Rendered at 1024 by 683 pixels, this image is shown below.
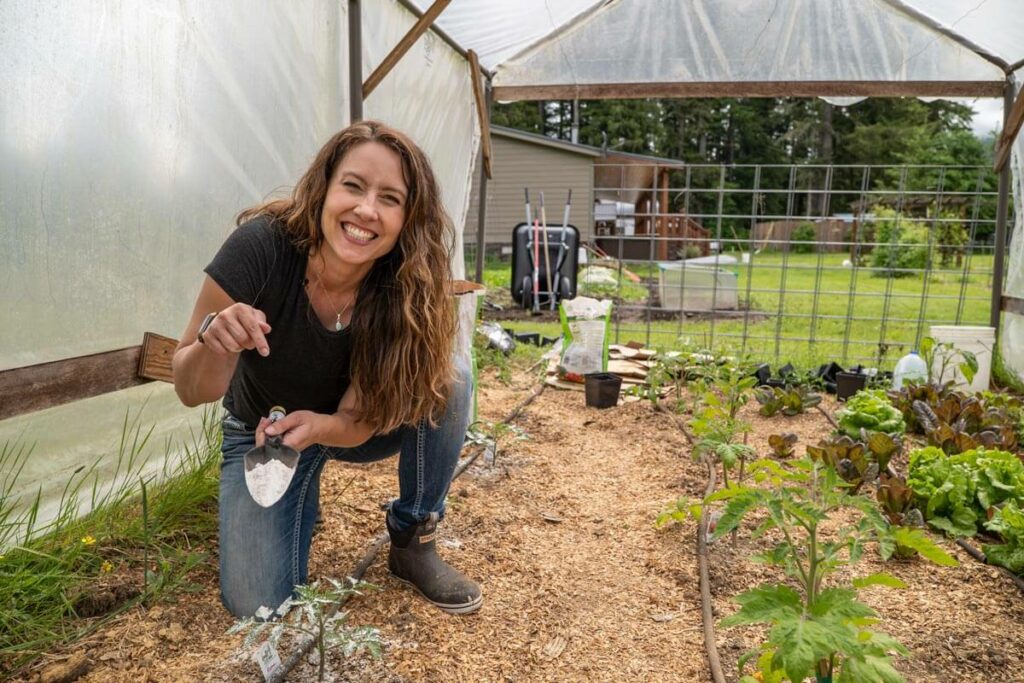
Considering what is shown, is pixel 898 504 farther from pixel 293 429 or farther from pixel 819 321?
pixel 819 321

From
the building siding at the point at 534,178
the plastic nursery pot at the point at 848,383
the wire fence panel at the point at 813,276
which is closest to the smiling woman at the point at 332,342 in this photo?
the wire fence panel at the point at 813,276

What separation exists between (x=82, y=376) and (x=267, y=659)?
89cm

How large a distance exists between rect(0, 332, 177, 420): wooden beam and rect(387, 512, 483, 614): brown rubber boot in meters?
0.81

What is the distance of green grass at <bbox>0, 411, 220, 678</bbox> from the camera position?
61.4 inches

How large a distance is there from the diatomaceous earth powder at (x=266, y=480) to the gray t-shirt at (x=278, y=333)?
Answer: 0.22 metres

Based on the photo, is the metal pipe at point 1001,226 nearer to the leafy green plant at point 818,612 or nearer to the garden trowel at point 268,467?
the leafy green plant at point 818,612

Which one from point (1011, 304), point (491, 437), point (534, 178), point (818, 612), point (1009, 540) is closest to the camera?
point (818, 612)

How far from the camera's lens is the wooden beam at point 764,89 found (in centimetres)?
474

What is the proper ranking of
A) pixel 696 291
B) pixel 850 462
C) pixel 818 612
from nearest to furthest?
pixel 818 612 < pixel 850 462 < pixel 696 291

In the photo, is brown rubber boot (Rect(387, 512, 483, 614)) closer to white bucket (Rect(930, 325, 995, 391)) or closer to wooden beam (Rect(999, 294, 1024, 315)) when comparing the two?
white bucket (Rect(930, 325, 995, 391))

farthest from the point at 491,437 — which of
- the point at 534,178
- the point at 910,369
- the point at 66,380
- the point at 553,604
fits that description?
the point at 534,178

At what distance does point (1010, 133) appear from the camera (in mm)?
4453

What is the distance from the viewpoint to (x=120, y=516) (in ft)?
6.40

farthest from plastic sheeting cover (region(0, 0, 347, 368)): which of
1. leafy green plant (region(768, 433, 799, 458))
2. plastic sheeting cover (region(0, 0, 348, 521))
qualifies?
leafy green plant (region(768, 433, 799, 458))
